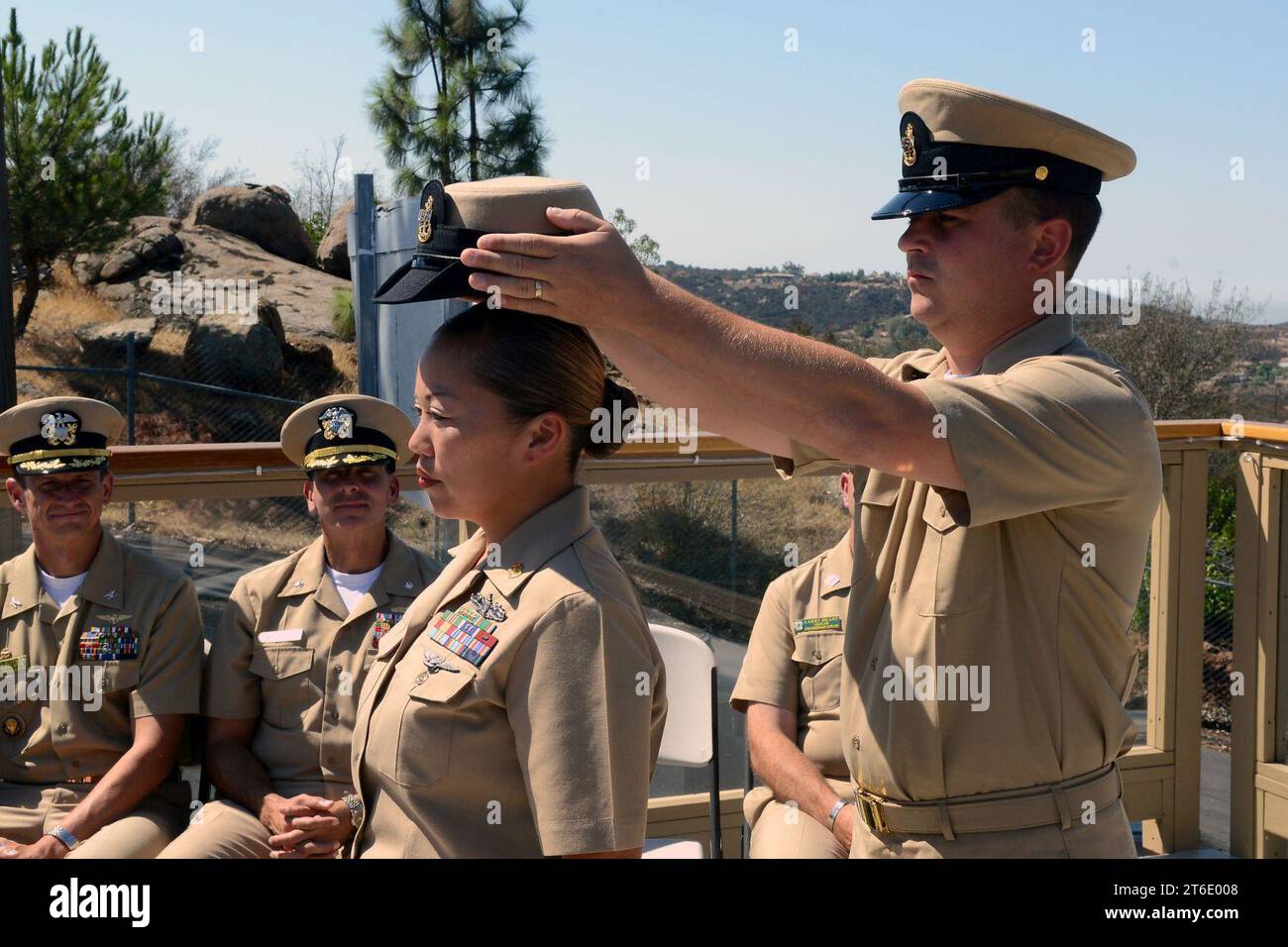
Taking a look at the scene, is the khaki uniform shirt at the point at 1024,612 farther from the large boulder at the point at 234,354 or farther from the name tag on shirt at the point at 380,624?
the large boulder at the point at 234,354

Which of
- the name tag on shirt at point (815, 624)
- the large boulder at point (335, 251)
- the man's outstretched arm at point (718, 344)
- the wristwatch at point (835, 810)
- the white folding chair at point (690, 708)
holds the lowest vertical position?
the wristwatch at point (835, 810)

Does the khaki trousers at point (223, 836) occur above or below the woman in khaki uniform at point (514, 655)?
below

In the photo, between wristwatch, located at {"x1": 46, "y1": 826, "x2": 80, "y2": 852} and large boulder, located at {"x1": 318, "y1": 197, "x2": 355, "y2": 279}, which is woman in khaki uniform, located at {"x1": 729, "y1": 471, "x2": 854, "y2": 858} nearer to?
wristwatch, located at {"x1": 46, "y1": 826, "x2": 80, "y2": 852}

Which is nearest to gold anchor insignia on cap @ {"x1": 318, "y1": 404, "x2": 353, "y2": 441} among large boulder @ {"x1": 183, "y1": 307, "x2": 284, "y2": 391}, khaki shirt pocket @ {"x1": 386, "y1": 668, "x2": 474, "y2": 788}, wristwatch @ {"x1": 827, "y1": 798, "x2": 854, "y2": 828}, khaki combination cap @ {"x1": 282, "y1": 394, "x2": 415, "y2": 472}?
khaki combination cap @ {"x1": 282, "y1": 394, "x2": 415, "y2": 472}

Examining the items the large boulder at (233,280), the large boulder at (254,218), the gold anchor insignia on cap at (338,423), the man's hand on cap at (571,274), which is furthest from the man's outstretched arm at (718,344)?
the large boulder at (254,218)

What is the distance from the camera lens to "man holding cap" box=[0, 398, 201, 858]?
3336mm

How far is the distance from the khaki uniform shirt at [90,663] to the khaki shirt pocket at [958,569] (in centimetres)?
243

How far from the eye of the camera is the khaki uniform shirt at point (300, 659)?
3.44 m

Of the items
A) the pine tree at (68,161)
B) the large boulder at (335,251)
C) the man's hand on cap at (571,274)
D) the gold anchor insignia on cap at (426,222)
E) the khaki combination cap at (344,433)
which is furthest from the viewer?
the large boulder at (335,251)

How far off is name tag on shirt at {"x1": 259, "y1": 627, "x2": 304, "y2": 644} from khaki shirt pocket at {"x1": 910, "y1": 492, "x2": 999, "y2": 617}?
7.41 feet

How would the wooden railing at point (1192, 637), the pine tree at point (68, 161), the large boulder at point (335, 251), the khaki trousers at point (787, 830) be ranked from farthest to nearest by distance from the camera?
the large boulder at point (335, 251) → the pine tree at point (68, 161) → the wooden railing at point (1192, 637) → the khaki trousers at point (787, 830)

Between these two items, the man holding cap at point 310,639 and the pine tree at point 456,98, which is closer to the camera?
the man holding cap at point 310,639

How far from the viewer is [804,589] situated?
359cm
